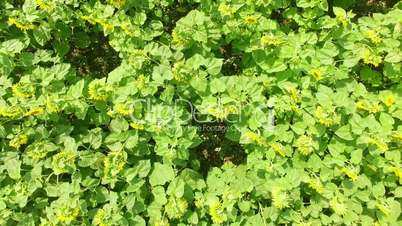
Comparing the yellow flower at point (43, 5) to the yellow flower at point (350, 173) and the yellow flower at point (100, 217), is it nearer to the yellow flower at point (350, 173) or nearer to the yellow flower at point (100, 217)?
the yellow flower at point (100, 217)

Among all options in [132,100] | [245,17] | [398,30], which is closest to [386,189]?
[398,30]

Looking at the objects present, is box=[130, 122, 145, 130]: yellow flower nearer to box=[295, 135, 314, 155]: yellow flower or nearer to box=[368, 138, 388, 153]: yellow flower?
box=[295, 135, 314, 155]: yellow flower

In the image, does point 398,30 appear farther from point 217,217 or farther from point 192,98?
point 217,217

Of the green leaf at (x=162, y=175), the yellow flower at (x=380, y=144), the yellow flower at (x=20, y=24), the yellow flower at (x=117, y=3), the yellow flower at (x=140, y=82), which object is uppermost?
the yellow flower at (x=117, y=3)

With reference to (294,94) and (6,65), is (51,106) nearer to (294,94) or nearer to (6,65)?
(6,65)

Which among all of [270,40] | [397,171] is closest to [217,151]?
[270,40]

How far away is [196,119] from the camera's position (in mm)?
2830

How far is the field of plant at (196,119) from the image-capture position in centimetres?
245

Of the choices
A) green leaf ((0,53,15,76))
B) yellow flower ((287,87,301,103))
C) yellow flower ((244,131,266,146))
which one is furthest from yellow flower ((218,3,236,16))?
green leaf ((0,53,15,76))

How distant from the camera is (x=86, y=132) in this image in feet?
8.71

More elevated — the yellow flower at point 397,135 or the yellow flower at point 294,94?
the yellow flower at point 294,94

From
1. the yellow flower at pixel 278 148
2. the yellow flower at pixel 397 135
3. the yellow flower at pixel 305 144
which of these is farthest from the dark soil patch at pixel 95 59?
the yellow flower at pixel 397 135

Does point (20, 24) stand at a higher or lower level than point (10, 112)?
higher

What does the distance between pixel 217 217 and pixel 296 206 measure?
55cm
